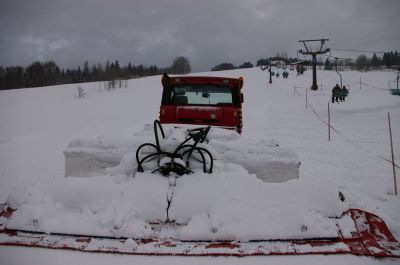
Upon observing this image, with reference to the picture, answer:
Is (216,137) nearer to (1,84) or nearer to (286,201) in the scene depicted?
(286,201)

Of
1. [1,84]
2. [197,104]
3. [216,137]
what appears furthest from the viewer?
[1,84]

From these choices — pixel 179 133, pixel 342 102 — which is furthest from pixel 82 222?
pixel 342 102

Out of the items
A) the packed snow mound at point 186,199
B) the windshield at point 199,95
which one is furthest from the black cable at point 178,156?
the windshield at point 199,95

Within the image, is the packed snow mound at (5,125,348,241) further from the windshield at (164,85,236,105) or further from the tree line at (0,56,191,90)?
the tree line at (0,56,191,90)

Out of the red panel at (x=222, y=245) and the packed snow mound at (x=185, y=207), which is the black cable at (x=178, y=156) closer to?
the packed snow mound at (x=185, y=207)

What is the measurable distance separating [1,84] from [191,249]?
102 meters

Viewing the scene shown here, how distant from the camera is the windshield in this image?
6.55 meters

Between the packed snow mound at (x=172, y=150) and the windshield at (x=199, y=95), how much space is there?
111 inches

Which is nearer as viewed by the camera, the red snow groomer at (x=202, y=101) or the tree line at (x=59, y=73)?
the red snow groomer at (x=202, y=101)

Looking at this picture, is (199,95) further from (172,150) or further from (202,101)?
(172,150)

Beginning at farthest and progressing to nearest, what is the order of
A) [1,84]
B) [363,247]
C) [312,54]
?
[1,84] → [312,54] → [363,247]

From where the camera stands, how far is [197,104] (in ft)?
21.2

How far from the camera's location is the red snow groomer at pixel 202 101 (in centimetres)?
618

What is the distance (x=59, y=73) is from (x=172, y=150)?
130345mm
